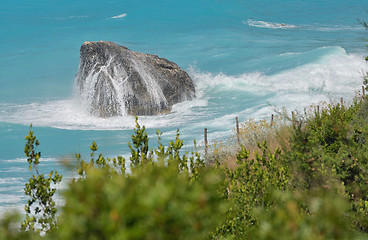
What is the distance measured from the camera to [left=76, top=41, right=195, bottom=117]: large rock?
2231 cm

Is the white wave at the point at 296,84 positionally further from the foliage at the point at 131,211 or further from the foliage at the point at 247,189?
the foliage at the point at 131,211

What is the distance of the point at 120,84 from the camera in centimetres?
2264

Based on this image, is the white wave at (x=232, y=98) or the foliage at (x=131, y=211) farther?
the white wave at (x=232, y=98)

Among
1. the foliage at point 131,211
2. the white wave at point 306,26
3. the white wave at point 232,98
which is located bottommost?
the foliage at point 131,211

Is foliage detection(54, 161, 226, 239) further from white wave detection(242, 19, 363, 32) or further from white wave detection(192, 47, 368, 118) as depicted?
white wave detection(242, 19, 363, 32)

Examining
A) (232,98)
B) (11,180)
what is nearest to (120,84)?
(232,98)

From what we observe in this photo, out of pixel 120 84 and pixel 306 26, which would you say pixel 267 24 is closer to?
pixel 306 26

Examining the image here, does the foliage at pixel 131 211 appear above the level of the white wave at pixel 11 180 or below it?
above

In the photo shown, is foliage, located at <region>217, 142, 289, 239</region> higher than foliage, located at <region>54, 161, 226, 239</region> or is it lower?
lower

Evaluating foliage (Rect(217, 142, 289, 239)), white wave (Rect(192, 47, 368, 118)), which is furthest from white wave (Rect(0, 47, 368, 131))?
foliage (Rect(217, 142, 289, 239))

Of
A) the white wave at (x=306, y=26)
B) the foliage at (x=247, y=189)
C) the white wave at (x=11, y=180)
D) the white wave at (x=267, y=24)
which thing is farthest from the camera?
the white wave at (x=267, y=24)

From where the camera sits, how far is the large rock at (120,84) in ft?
73.2

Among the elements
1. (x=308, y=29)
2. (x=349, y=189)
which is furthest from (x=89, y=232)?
(x=308, y=29)

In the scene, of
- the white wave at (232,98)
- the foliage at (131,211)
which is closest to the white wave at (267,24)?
the white wave at (232,98)
